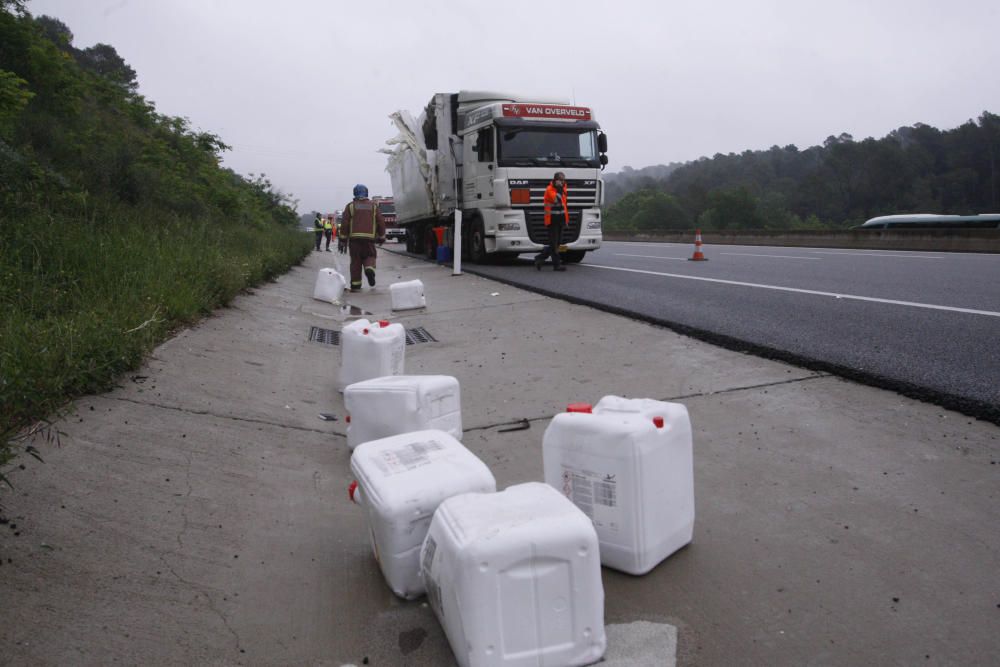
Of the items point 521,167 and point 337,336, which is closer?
point 337,336

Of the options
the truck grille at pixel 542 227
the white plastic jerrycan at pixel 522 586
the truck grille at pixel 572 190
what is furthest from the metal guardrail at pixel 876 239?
the white plastic jerrycan at pixel 522 586

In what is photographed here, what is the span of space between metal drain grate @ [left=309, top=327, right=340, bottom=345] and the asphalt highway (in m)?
2.89

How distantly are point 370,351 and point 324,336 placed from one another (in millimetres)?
3323

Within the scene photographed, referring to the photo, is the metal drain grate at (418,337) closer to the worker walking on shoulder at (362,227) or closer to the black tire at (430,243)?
the worker walking on shoulder at (362,227)

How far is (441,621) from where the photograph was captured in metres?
2.55

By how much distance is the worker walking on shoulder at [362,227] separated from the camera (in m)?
12.8

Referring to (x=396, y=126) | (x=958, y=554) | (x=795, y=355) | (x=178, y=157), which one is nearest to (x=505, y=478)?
(x=958, y=554)

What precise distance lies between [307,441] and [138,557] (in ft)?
5.72

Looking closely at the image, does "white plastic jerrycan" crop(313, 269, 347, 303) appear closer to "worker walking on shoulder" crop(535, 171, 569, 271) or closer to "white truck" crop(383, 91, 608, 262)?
"worker walking on shoulder" crop(535, 171, 569, 271)

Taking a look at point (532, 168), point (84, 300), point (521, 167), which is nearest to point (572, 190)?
point (532, 168)

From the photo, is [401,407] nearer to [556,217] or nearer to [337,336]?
[337,336]

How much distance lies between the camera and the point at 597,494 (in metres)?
2.97

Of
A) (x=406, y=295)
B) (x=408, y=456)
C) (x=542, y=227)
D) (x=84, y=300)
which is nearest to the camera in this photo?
(x=408, y=456)

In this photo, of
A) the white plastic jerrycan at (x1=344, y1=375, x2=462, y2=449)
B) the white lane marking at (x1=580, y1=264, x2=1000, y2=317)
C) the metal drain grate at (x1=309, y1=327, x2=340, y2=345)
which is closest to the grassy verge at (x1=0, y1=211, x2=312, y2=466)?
the metal drain grate at (x1=309, y1=327, x2=340, y2=345)
